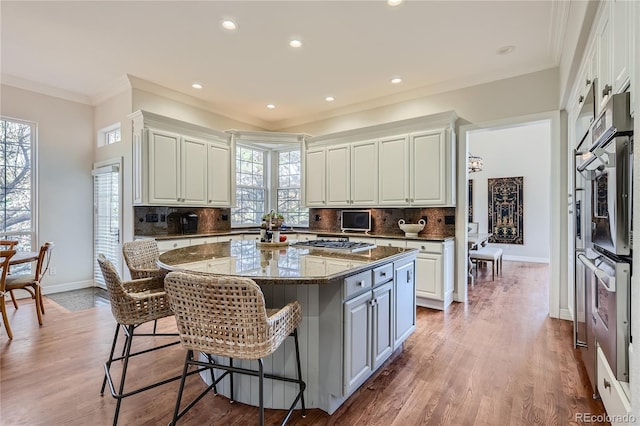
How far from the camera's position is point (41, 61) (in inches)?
151

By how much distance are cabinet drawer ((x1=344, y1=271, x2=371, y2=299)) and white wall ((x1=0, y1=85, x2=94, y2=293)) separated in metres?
4.87

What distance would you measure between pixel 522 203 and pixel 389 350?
288 inches

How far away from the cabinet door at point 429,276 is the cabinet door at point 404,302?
4.06ft

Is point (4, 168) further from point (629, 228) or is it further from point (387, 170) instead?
point (629, 228)

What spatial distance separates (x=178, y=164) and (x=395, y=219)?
10.9 ft

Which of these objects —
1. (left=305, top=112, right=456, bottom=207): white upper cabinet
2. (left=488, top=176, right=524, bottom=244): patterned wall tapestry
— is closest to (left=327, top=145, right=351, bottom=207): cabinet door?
(left=305, top=112, right=456, bottom=207): white upper cabinet

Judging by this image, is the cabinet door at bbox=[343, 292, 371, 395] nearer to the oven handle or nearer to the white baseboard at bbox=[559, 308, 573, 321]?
the oven handle

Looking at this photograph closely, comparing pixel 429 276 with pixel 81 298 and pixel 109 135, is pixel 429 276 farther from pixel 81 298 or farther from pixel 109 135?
pixel 109 135

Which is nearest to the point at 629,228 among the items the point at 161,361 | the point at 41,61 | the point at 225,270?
the point at 225,270

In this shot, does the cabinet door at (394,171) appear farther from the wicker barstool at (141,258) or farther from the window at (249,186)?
the wicker barstool at (141,258)

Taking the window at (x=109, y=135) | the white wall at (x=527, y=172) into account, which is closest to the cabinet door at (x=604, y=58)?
the window at (x=109, y=135)

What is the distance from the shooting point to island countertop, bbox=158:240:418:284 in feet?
5.44

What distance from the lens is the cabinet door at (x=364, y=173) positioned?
4.76 meters

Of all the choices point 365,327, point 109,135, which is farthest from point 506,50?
point 109,135
